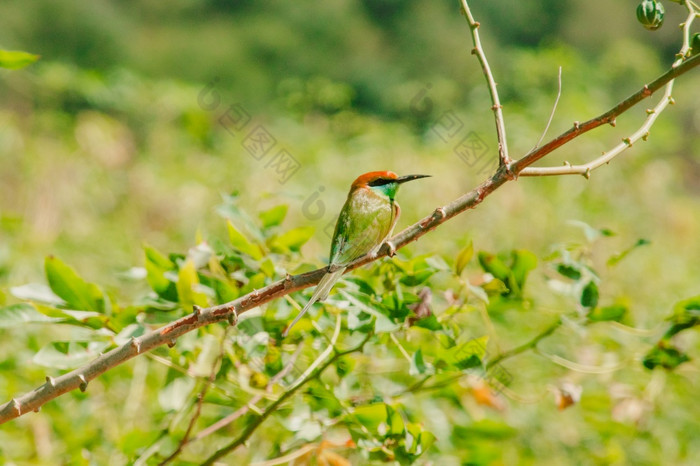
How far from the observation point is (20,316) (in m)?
0.68

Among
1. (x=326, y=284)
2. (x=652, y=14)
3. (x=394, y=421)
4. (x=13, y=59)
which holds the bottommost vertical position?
(x=394, y=421)

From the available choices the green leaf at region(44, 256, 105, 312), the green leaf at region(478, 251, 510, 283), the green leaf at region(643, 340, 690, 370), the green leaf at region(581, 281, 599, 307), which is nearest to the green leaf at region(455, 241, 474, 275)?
the green leaf at region(478, 251, 510, 283)

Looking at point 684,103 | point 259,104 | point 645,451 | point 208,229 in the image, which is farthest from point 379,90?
point 645,451

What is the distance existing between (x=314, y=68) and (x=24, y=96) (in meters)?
2.13

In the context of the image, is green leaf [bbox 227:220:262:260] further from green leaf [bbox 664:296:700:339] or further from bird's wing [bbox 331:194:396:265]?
green leaf [bbox 664:296:700:339]

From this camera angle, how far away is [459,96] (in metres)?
3.74

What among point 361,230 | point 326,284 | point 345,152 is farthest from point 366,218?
point 345,152

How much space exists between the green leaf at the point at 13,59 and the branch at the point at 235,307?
295mm

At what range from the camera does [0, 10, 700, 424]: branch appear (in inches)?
20.9

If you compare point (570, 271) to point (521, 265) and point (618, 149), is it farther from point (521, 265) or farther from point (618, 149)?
point (618, 149)

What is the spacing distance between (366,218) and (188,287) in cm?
18

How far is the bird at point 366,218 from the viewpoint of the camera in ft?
2.31

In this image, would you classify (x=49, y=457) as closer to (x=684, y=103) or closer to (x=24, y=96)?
(x=24, y=96)

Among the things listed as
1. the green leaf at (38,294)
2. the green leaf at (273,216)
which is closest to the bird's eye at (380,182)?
the green leaf at (273,216)
